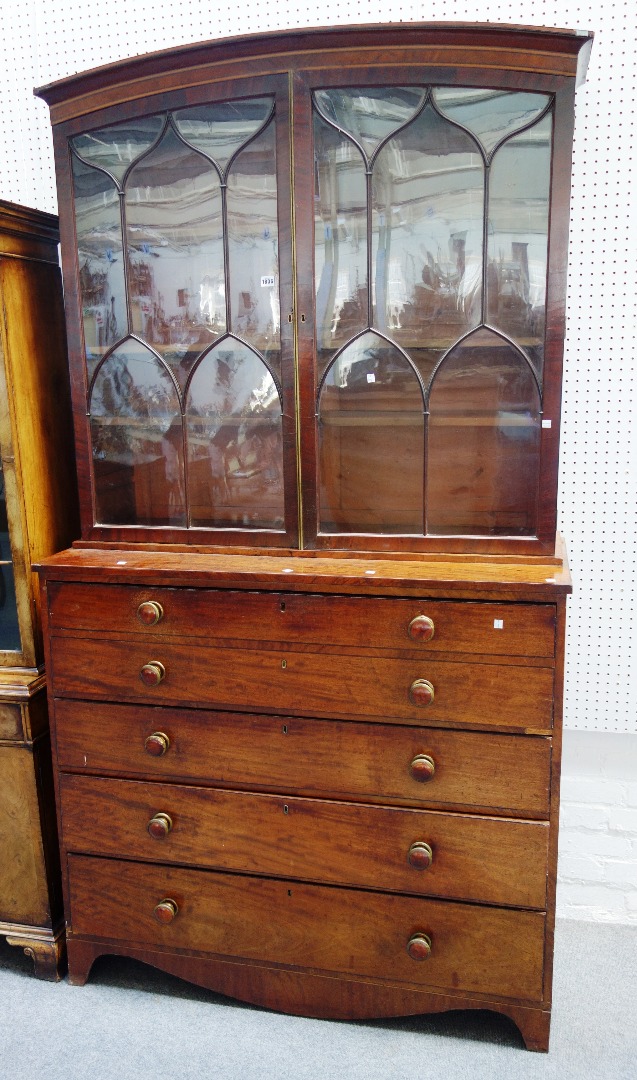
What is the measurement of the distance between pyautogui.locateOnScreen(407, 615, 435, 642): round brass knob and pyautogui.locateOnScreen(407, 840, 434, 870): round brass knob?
1.80 ft

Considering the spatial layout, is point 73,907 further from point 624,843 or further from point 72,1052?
point 624,843

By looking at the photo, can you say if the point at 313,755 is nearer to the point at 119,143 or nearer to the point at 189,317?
the point at 189,317

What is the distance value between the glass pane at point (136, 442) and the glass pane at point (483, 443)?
2.34ft

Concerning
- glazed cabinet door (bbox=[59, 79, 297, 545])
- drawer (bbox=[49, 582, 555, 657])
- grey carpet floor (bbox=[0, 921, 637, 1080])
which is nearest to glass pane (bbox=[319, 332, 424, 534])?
glazed cabinet door (bbox=[59, 79, 297, 545])

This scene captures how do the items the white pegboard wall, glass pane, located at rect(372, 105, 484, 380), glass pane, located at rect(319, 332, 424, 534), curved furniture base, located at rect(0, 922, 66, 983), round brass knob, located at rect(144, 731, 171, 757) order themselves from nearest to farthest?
glass pane, located at rect(372, 105, 484, 380) < glass pane, located at rect(319, 332, 424, 534) < round brass knob, located at rect(144, 731, 171, 757) < the white pegboard wall < curved furniture base, located at rect(0, 922, 66, 983)

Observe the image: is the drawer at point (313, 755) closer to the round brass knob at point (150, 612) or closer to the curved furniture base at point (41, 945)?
the round brass knob at point (150, 612)

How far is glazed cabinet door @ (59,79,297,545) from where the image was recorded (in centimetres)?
197

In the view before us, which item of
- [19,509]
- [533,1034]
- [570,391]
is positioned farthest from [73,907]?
[570,391]

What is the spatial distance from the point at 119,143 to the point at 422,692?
63.7 inches

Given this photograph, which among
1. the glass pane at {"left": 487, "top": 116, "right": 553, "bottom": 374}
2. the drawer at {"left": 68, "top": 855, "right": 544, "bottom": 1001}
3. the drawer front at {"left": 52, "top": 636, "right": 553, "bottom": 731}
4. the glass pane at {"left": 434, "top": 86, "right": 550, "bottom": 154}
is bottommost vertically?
the drawer at {"left": 68, "top": 855, "right": 544, "bottom": 1001}

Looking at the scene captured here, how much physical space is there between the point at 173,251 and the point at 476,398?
889 millimetres

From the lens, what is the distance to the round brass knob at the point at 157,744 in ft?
6.94

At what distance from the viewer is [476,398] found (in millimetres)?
1971

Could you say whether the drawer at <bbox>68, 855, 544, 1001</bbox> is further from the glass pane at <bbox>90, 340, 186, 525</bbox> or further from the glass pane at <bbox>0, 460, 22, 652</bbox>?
the glass pane at <bbox>90, 340, 186, 525</bbox>
